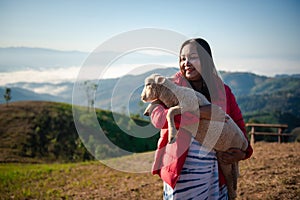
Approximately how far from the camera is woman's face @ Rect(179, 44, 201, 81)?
7.71 ft

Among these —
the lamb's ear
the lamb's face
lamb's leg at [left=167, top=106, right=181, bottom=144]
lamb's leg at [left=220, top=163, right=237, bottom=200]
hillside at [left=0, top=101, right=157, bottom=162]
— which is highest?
the lamb's ear

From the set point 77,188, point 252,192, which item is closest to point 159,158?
point 252,192

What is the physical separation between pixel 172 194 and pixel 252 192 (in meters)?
3.91

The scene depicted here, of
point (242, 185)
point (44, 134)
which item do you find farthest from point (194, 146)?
point (44, 134)

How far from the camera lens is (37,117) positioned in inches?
1927

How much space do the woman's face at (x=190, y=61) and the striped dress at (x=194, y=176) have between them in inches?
22.1

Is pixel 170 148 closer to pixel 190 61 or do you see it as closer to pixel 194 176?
pixel 194 176

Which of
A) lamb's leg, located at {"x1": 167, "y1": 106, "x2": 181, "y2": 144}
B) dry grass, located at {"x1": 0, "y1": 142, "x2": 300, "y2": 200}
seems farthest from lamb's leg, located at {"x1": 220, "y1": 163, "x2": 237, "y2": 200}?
dry grass, located at {"x1": 0, "y1": 142, "x2": 300, "y2": 200}

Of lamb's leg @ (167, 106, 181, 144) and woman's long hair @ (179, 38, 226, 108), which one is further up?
woman's long hair @ (179, 38, 226, 108)

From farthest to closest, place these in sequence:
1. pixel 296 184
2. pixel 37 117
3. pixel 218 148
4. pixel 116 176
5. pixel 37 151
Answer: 1. pixel 37 117
2. pixel 37 151
3. pixel 116 176
4. pixel 296 184
5. pixel 218 148

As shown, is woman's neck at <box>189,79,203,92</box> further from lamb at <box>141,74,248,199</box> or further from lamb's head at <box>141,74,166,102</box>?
lamb's head at <box>141,74,166,102</box>

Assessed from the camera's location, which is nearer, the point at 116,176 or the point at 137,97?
the point at 137,97

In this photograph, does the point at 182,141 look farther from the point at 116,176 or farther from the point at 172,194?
the point at 116,176

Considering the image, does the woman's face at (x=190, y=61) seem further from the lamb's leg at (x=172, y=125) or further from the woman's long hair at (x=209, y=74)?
the lamb's leg at (x=172, y=125)
